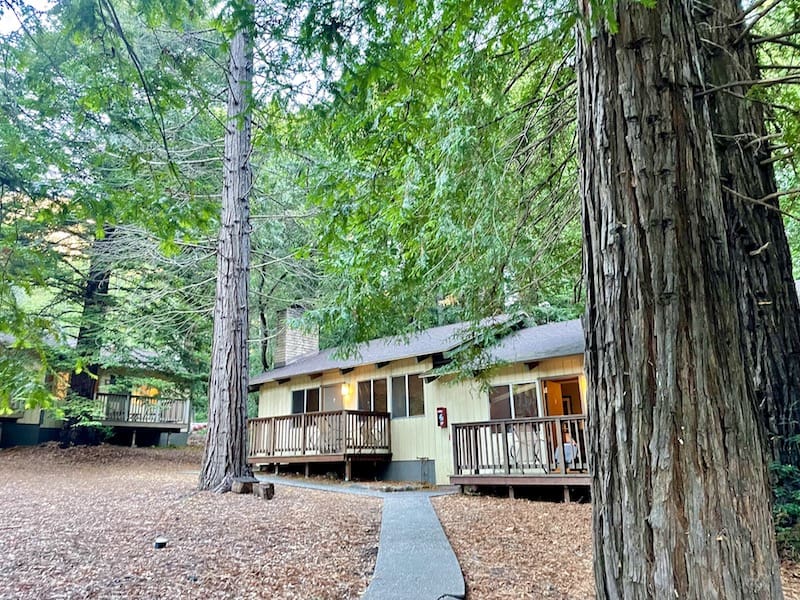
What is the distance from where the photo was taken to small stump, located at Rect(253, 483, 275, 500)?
24.0 feet

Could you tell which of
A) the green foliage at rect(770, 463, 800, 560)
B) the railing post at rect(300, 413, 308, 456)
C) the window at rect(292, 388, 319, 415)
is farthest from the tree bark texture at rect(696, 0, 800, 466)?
the window at rect(292, 388, 319, 415)

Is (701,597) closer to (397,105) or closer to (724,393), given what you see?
(724,393)

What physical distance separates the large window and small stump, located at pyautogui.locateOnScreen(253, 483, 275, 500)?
15.4ft

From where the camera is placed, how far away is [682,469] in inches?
74.1

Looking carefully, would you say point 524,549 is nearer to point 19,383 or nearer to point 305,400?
point 19,383

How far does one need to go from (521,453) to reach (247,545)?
5.52 meters

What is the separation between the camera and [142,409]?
18.6m

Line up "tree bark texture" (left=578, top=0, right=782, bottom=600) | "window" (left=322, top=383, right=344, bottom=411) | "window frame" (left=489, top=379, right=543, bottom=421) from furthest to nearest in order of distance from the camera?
"window" (left=322, top=383, right=344, bottom=411), "window frame" (left=489, top=379, right=543, bottom=421), "tree bark texture" (left=578, top=0, right=782, bottom=600)

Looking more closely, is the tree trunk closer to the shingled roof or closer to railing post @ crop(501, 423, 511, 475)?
the shingled roof

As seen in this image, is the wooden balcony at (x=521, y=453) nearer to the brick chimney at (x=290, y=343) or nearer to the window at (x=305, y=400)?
the window at (x=305, y=400)

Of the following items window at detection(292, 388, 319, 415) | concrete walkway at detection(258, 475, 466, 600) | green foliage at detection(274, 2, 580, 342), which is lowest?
concrete walkway at detection(258, 475, 466, 600)

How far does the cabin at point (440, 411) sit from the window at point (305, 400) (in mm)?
29

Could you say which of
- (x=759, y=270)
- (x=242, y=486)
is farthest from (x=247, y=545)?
(x=759, y=270)

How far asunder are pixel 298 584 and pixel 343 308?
9.89 ft
